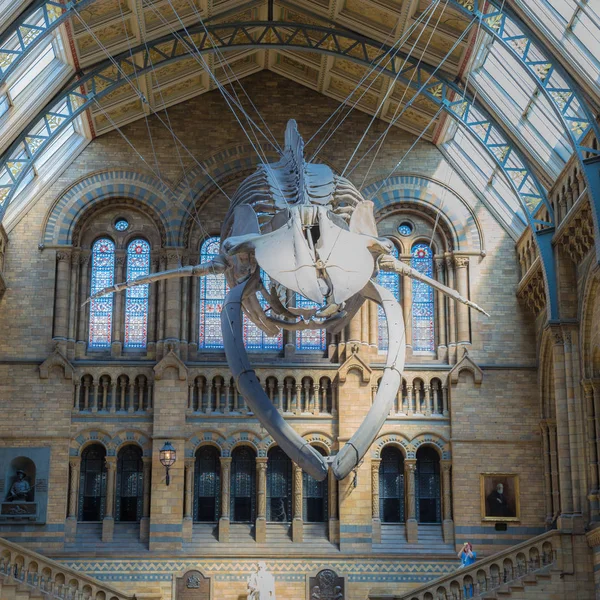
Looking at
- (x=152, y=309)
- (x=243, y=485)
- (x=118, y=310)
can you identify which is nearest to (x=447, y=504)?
(x=243, y=485)

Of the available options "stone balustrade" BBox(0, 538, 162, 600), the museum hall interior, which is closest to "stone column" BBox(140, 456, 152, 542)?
the museum hall interior

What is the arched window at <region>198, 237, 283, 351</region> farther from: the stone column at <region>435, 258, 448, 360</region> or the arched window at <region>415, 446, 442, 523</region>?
the arched window at <region>415, 446, 442, 523</region>

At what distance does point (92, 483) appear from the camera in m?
29.0

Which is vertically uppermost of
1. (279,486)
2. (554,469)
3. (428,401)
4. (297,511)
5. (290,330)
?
(290,330)

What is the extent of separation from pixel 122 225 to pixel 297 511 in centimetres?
878

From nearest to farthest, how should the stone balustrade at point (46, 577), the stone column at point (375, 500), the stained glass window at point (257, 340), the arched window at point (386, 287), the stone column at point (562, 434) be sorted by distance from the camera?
the stone balustrade at point (46, 577)
the stone column at point (562, 434)
the stone column at point (375, 500)
the stained glass window at point (257, 340)
the arched window at point (386, 287)

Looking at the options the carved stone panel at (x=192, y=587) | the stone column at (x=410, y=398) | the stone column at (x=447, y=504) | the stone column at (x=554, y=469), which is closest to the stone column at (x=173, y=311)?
the carved stone panel at (x=192, y=587)

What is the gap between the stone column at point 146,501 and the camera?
28.2 meters

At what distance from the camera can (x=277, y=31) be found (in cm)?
2984

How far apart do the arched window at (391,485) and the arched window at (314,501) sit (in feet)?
4.63

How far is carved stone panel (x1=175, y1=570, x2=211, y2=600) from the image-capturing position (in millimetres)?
27500

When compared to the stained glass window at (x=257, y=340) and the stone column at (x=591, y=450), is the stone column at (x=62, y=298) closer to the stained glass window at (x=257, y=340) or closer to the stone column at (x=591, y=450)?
the stained glass window at (x=257, y=340)

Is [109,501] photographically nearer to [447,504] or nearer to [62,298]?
[62,298]

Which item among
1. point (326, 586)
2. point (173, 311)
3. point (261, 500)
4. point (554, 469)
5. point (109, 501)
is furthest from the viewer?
point (173, 311)
